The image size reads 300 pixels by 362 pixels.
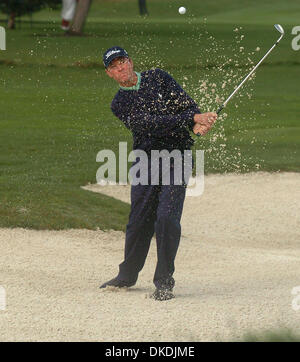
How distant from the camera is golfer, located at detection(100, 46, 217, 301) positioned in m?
7.19

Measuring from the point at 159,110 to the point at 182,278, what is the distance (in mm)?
1882

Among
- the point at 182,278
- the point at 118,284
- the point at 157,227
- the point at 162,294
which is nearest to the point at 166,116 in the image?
the point at 157,227

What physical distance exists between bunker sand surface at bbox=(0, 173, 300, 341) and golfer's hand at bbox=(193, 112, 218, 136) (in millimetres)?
1260

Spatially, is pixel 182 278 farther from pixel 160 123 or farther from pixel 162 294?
pixel 160 123

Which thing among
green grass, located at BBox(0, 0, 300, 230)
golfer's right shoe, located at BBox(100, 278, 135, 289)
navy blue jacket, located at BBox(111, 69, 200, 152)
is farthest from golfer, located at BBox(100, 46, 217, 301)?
green grass, located at BBox(0, 0, 300, 230)

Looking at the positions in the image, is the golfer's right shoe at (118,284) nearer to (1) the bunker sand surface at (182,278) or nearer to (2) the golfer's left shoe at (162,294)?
(1) the bunker sand surface at (182,278)

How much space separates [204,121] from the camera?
714cm

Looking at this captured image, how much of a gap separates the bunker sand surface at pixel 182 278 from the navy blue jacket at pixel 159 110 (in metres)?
1.19

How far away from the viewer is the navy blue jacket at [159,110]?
7.21 meters

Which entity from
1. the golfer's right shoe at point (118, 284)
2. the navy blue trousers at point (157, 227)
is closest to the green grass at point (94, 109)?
the navy blue trousers at point (157, 227)

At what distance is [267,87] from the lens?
85.6 feet

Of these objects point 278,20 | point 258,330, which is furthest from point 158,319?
point 278,20

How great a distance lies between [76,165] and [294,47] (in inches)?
912
